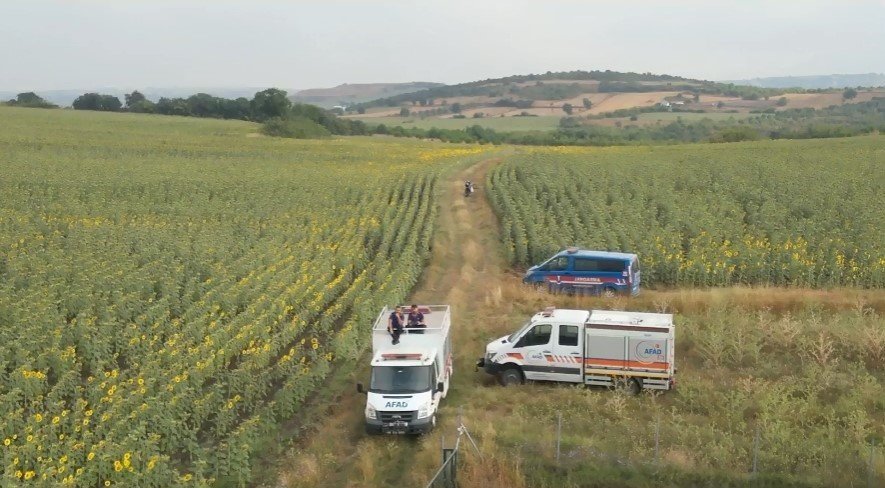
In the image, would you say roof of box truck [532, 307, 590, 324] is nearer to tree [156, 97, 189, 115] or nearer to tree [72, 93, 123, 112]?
tree [156, 97, 189, 115]

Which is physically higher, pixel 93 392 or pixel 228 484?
pixel 93 392

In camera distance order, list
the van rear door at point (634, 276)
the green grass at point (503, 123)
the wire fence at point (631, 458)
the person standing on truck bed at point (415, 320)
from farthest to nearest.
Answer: the green grass at point (503, 123) < the van rear door at point (634, 276) < the person standing on truck bed at point (415, 320) < the wire fence at point (631, 458)

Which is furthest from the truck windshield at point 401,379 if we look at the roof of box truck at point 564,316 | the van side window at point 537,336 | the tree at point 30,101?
the tree at point 30,101

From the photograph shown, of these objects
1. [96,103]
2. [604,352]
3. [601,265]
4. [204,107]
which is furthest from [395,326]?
[96,103]

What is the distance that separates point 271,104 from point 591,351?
356ft

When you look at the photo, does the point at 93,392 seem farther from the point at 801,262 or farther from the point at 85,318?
the point at 801,262

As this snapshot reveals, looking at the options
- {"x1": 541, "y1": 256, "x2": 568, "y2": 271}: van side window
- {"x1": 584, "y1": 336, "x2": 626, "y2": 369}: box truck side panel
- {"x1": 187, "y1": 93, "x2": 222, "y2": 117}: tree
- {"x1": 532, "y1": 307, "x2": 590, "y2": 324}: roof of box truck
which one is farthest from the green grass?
{"x1": 584, "y1": 336, "x2": 626, "y2": 369}: box truck side panel

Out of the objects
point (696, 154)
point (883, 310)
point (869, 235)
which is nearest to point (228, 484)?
point (883, 310)

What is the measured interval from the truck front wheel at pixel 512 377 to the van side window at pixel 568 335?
134 centimetres

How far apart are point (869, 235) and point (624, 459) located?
22.4 metres

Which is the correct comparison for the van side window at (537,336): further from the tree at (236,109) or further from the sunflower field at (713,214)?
the tree at (236,109)

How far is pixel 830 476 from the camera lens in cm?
1378

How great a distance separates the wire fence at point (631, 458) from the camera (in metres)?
13.7

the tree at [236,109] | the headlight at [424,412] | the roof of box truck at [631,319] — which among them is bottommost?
the headlight at [424,412]
